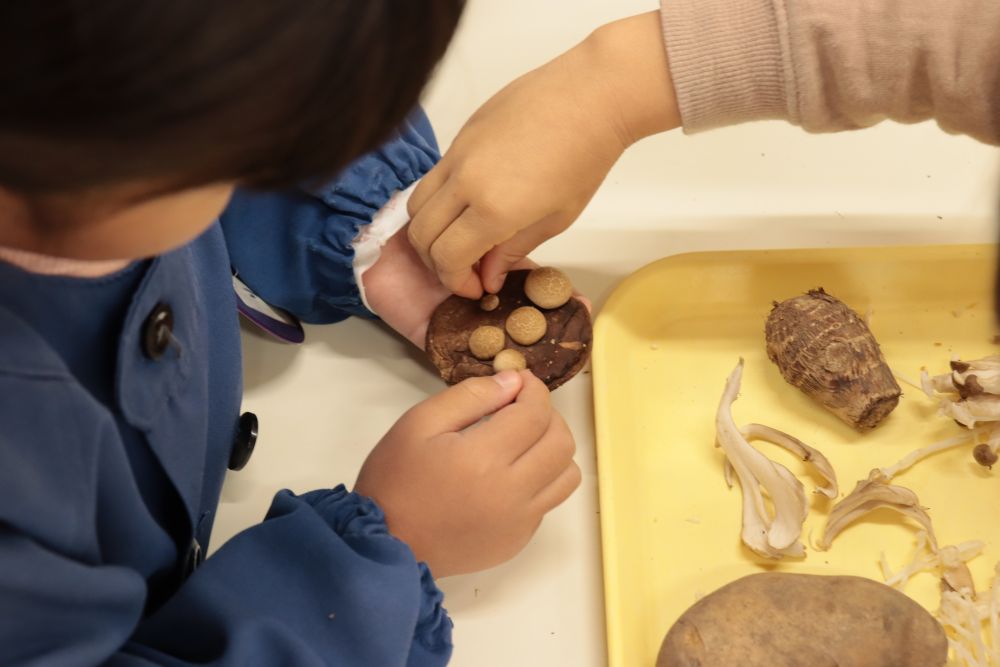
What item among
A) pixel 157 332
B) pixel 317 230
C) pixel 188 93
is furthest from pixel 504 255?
pixel 188 93

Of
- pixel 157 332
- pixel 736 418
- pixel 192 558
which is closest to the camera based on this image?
pixel 157 332

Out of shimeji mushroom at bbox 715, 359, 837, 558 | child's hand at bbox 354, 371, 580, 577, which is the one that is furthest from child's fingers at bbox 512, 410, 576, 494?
shimeji mushroom at bbox 715, 359, 837, 558

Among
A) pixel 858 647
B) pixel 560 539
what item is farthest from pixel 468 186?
pixel 858 647

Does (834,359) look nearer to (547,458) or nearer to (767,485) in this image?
(767,485)

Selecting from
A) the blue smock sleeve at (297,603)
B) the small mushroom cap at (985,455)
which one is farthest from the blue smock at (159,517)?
the small mushroom cap at (985,455)

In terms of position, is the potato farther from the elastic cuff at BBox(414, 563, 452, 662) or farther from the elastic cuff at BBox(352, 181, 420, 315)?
the elastic cuff at BBox(352, 181, 420, 315)

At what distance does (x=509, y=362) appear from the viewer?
57cm

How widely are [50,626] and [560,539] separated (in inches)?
12.0

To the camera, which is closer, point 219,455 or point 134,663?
point 134,663

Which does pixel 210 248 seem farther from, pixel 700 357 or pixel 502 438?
pixel 700 357

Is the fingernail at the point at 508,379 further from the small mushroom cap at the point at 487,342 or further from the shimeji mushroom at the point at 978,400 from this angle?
the shimeji mushroom at the point at 978,400

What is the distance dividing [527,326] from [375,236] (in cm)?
13

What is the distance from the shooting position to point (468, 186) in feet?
1.75

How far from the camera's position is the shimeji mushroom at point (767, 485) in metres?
0.55
